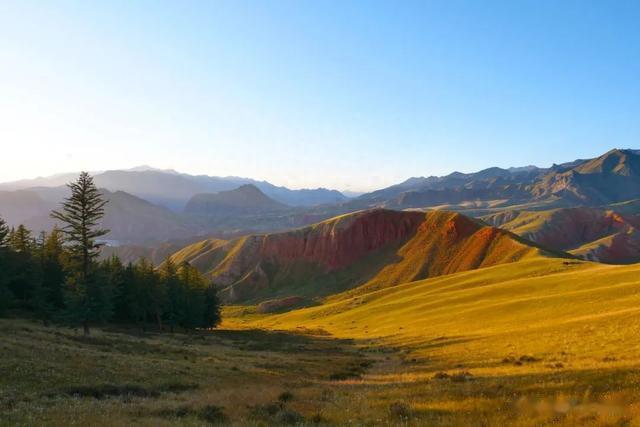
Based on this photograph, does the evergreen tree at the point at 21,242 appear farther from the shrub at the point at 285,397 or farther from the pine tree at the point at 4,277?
the shrub at the point at 285,397

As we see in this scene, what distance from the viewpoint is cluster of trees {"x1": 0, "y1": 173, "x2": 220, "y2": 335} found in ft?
165

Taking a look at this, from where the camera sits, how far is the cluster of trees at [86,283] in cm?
5022

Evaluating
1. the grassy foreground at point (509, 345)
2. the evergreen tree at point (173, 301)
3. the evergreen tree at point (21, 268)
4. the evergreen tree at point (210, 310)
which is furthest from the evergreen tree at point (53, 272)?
the grassy foreground at point (509, 345)

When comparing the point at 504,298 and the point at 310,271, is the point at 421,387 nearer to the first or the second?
the point at 504,298

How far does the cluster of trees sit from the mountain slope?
70.6 metres

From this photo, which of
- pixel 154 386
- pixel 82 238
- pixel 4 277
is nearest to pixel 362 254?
pixel 4 277

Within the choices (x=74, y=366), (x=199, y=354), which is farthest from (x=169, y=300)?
(x=74, y=366)

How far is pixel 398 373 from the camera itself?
3030cm

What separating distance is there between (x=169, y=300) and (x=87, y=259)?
30075 mm

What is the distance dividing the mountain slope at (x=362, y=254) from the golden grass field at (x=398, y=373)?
243ft

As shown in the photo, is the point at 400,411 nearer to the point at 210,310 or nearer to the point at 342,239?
the point at 210,310

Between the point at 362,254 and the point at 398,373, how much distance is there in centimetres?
14346

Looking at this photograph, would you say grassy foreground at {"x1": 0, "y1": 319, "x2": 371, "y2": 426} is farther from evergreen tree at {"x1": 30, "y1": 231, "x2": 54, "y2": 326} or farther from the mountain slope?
the mountain slope

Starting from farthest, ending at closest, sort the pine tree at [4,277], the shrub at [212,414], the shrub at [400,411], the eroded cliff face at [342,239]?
the eroded cliff face at [342,239]
the pine tree at [4,277]
the shrub at [212,414]
the shrub at [400,411]
